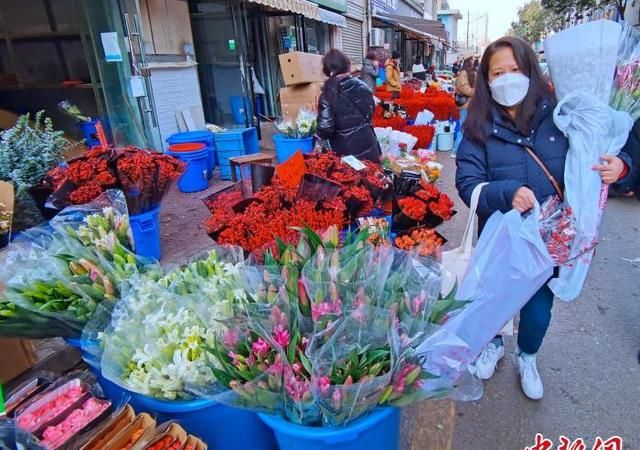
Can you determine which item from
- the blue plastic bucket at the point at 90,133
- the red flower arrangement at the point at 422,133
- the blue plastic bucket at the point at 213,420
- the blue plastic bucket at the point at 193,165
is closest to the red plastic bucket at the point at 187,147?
the blue plastic bucket at the point at 193,165

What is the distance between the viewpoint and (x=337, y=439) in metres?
1.13

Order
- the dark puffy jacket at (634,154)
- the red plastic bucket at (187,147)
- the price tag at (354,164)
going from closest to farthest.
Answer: the dark puffy jacket at (634,154) → the price tag at (354,164) → the red plastic bucket at (187,147)

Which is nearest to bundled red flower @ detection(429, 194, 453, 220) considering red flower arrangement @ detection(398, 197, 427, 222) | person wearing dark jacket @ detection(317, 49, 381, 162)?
red flower arrangement @ detection(398, 197, 427, 222)

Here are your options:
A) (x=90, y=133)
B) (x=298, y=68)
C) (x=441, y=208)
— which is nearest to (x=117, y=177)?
(x=441, y=208)

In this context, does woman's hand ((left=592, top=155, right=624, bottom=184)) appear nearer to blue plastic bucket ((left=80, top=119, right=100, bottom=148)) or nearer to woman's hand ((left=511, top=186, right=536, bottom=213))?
woman's hand ((left=511, top=186, right=536, bottom=213))

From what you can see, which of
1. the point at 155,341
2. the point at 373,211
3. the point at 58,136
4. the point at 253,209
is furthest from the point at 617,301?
the point at 58,136

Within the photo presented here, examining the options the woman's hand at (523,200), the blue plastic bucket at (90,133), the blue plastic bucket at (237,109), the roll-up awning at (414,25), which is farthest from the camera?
the roll-up awning at (414,25)

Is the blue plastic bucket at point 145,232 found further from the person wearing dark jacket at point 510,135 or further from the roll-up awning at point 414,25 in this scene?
the roll-up awning at point 414,25

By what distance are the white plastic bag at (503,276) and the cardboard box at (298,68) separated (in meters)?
5.78

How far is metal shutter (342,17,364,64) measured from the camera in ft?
50.3

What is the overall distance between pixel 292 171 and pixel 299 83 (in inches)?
188

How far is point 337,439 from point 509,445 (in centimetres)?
124

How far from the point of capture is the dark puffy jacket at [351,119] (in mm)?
4344

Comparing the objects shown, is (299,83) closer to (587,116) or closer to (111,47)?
(111,47)
